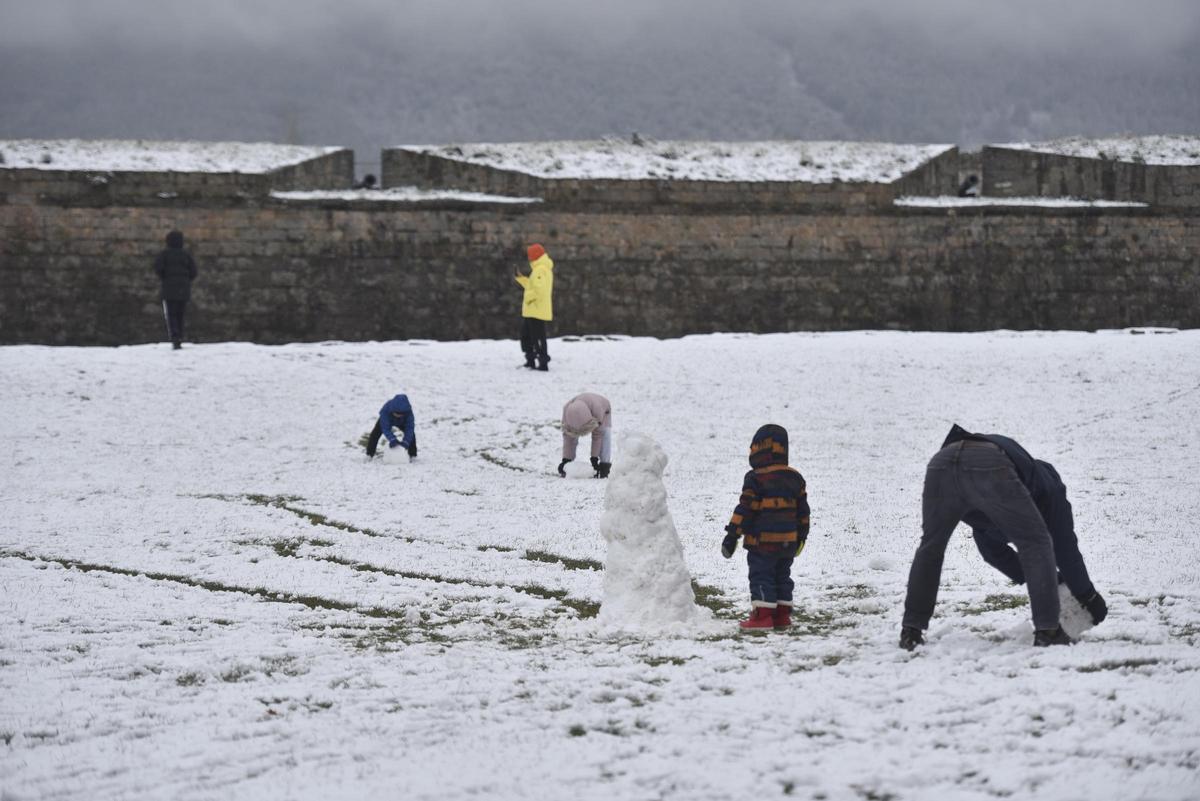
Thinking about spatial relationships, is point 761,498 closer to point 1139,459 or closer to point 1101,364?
point 1139,459

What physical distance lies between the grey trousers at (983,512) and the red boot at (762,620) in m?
0.95

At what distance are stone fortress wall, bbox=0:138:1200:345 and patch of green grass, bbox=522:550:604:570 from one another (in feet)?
45.3

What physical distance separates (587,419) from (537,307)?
18.2 ft

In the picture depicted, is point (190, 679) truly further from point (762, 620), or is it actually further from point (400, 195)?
point (400, 195)

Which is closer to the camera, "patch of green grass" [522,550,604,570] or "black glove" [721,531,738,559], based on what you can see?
"black glove" [721,531,738,559]

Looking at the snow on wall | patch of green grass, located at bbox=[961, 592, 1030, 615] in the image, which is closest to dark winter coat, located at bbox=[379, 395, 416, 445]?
patch of green grass, located at bbox=[961, 592, 1030, 615]

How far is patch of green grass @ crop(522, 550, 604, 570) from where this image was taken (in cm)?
973

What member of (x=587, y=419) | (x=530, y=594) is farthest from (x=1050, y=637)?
(x=587, y=419)

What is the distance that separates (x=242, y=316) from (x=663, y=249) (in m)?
7.04

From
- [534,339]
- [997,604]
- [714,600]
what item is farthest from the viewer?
[534,339]

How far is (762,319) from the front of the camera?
2428cm

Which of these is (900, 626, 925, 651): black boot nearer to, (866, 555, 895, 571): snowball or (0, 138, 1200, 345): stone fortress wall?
(866, 555, 895, 571): snowball

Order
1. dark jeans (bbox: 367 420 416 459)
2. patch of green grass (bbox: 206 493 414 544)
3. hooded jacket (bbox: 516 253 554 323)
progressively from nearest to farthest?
patch of green grass (bbox: 206 493 414 544)
dark jeans (bbox: 367 420 416 459)
hooded jacket (bbox: 516 253 554 323)

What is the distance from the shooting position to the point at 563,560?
32.7 ft
